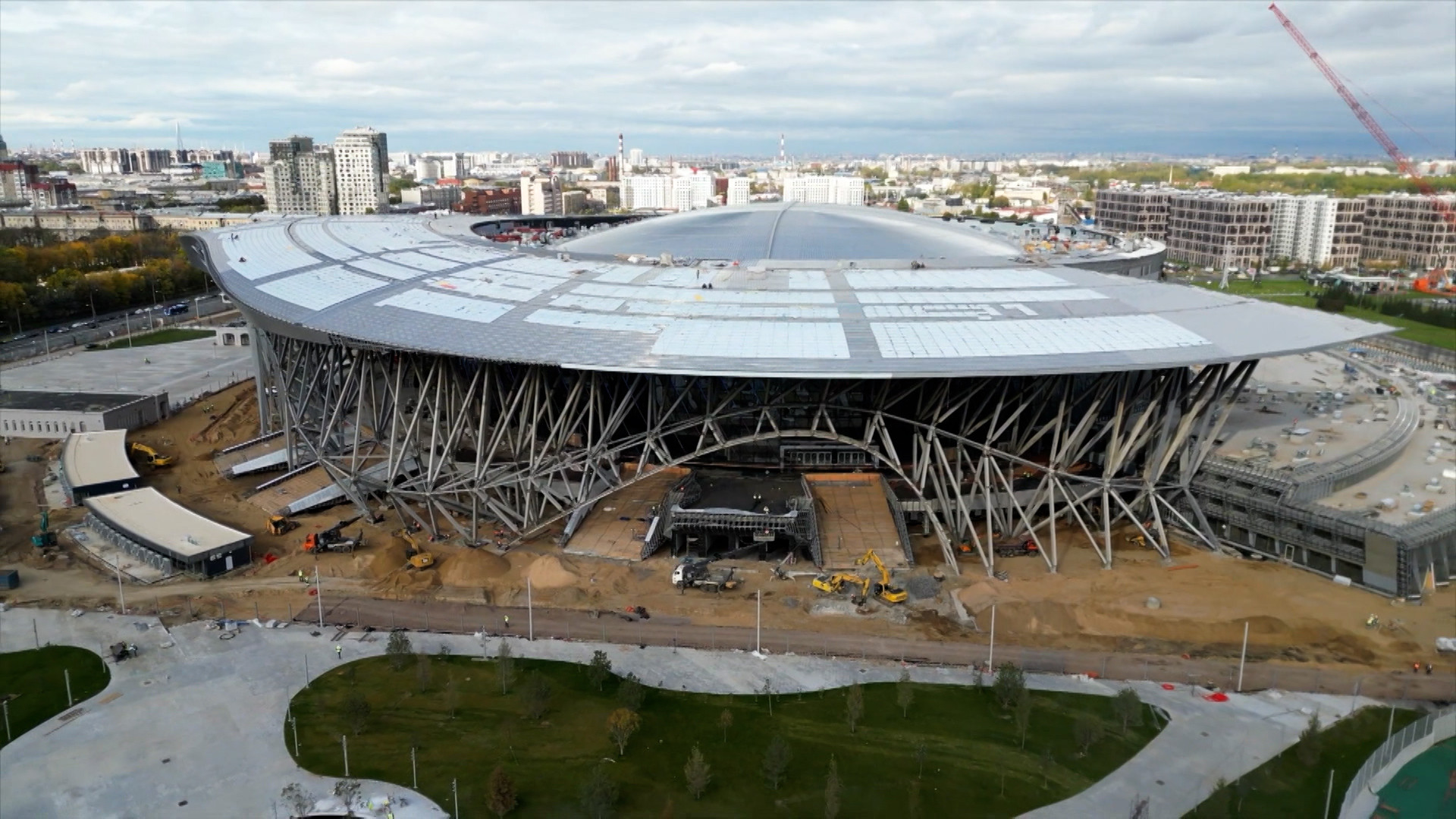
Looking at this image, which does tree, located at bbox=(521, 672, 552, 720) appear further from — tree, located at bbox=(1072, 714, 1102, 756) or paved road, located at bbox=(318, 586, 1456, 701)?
tree, located at bbox=(1072, 714, 1102, 756)

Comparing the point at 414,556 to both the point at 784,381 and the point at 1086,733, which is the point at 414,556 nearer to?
the point at 784,381

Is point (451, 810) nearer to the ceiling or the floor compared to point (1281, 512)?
nearer to the floor

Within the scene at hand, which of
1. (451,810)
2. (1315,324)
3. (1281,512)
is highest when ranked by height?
(1315,324)

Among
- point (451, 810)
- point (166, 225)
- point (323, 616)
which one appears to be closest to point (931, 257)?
point (323, 616)

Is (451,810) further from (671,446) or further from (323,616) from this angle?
(671,446)

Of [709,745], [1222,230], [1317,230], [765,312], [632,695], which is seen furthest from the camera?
[1317,230]

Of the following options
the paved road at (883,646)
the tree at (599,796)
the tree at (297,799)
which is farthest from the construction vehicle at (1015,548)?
the tree at (297,799)

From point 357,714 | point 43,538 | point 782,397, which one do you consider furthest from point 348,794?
point 43,538

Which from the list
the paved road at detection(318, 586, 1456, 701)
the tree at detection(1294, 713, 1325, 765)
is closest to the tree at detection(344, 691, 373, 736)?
the paved road at detection(318, 586, 1456, 701)
